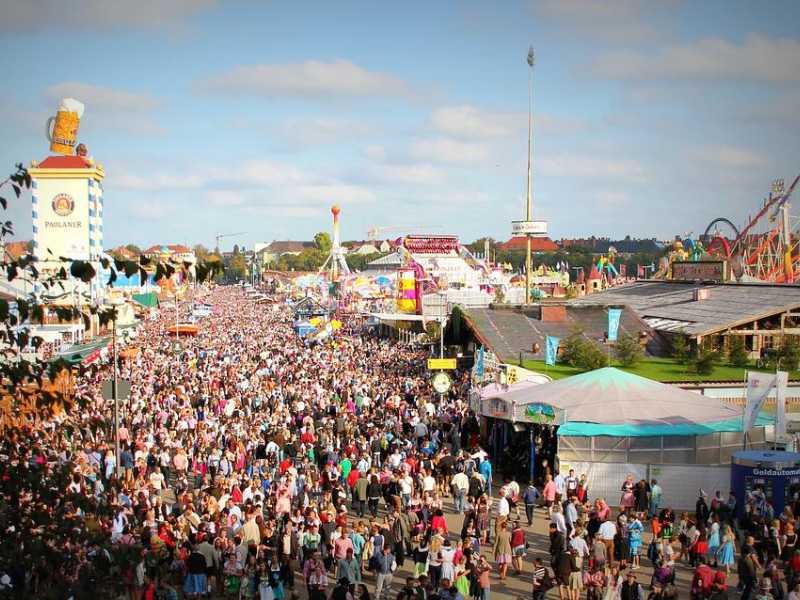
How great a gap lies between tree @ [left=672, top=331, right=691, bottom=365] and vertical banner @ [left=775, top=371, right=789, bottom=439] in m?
15.0

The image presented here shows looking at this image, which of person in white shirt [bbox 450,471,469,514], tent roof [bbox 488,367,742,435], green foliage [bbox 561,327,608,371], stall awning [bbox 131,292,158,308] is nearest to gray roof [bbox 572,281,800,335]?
green foliage [bbox 561,327,608,371]

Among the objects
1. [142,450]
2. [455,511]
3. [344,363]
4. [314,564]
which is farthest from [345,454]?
[344,363]

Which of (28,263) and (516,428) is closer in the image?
(28,263)

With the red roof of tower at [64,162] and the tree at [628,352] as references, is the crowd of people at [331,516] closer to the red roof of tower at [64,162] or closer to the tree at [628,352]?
the tree at [628,352]

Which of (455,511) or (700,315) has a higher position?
(700,315)

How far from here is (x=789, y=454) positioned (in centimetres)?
1664

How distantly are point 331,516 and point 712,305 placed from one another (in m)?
29.3

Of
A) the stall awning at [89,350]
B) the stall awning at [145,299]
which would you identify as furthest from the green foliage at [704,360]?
the stall awning at [145,299]

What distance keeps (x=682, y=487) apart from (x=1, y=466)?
14179mm

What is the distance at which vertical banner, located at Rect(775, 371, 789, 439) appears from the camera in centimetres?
1750

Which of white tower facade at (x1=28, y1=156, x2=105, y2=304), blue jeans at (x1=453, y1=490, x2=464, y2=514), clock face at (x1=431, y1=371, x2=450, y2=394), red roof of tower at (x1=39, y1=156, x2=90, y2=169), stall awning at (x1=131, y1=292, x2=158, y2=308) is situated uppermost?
red roof of tower at (x1=39, y1=156, x2=90, y2=169)

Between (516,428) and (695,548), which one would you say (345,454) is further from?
(695,548)

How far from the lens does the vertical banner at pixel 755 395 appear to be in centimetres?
1766

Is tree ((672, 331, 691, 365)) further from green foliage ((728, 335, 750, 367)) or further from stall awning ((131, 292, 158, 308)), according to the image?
stall awning ((131, 292, 158, 308))
